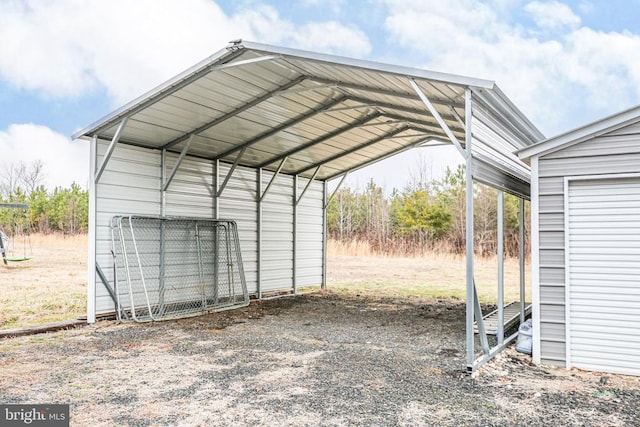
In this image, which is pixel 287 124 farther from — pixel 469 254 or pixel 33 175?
pixel 33 175

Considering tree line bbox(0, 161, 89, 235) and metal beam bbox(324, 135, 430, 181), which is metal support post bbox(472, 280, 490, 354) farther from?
tree line bbox(0, 161, 89, 235)

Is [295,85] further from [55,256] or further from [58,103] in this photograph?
[58,103]

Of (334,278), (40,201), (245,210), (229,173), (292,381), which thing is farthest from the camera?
(40,201)

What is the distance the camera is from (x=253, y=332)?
6.43 meters

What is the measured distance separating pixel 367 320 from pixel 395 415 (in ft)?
13.1

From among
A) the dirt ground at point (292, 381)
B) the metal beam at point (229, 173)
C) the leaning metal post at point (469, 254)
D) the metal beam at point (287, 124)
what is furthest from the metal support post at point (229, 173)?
the leaning metal post at point (469, 254)

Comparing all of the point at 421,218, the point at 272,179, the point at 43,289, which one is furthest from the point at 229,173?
the point at 421,218

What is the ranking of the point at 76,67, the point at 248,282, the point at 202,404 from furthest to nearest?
the point at 76,67
the point at 248,282
the point at 202,404

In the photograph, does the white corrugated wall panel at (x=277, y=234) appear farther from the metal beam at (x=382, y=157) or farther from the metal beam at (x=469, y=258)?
the metal beam at (x=469, y=258)

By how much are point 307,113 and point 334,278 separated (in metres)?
7.01

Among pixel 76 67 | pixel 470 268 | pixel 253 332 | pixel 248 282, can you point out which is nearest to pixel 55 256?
pixel 76 67

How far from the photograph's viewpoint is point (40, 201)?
21984 millimetres

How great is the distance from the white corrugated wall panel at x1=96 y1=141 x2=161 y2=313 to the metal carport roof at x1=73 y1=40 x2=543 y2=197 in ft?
0.80

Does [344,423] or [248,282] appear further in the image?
[248,282]
